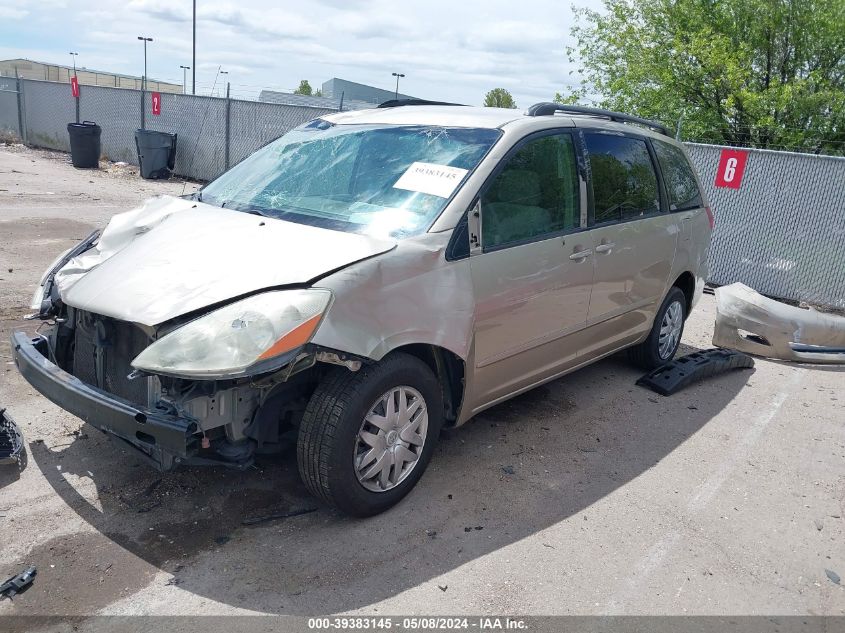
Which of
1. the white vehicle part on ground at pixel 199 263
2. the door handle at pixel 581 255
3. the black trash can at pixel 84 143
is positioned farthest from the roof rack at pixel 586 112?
the black trash can at pixel 84 143

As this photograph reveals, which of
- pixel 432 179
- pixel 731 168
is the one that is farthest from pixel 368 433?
pixel 731 168

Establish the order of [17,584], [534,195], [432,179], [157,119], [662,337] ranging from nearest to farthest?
[17,584], [432,179], [534,195], [662,337], [157,119]

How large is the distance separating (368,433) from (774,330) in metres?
4.92

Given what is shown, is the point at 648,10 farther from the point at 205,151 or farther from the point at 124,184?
the point at 124,184

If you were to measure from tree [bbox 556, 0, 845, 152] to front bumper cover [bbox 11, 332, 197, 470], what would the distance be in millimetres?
14906

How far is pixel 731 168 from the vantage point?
33.1 feet

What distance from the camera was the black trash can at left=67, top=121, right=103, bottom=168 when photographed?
57.9ft

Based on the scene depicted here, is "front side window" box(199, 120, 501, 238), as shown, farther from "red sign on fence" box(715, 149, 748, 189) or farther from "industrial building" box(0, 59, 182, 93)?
"industrial building" box(0, 59, 182, 93)

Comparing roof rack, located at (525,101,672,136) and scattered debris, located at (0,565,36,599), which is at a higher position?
roof rack, located at (525,101,672,136)

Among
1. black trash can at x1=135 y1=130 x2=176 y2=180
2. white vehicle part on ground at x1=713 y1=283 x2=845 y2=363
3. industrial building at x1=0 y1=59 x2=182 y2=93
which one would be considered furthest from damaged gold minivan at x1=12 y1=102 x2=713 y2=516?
industrial building at x1=0 y1=59 x2=182 y2=93

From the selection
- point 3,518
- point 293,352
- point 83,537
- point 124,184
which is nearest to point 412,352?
point 293,352

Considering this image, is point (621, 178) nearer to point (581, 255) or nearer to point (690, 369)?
point (581, 255)

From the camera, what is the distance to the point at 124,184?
15.8 m

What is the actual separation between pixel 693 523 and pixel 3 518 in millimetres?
3311
